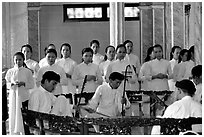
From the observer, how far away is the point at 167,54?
493 inches

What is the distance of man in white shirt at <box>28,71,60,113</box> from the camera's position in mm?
5730

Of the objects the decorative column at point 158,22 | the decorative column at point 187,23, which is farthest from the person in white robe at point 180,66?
the decorative column at point 158,22

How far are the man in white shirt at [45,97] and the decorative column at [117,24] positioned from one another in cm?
463

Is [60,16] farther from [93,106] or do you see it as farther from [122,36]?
[93,106]

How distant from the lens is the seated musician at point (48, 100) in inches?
223

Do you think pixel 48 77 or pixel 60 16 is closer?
pixel 48 77

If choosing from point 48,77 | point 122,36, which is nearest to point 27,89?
point 48,77

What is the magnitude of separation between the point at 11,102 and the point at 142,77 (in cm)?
188

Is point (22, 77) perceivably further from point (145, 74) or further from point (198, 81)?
point (198, 81)

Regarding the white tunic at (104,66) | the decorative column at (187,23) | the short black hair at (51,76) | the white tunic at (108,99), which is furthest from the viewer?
the decorative column at (187,23)

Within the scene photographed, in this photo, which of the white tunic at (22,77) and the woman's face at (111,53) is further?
the woman's face at (111,53)

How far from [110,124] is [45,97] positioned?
54.4 inches

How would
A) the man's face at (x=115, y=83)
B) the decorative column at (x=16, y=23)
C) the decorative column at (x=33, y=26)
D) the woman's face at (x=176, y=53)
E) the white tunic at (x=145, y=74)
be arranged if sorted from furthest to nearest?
1. the decorative column at (x=33, y=26)
2. the decorative column at (x=16, y=23)
3. the woman's face at (x=176, y=53)
4. the white tunic at (x=145, y=74)
5. the man's face at (x=115, y=83)

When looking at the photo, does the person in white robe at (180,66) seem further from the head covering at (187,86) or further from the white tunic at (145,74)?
the head covering at (187,86)
